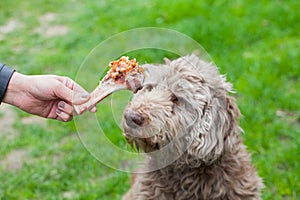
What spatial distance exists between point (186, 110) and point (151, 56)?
2.11 m

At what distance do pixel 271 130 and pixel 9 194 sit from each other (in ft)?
8.65

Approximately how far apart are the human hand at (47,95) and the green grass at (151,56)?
0.56 meters

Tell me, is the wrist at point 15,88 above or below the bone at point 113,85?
above

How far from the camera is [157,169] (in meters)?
4.03

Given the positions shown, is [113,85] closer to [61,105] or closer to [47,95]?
[61,105]

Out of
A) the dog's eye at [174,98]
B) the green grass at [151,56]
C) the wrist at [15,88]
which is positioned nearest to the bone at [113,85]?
the dog's eye at [174,98]

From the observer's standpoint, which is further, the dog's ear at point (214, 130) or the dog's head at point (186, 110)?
the dog's ear at point (214, 130)

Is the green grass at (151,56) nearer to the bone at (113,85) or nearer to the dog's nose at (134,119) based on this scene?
the bone at (113,85)

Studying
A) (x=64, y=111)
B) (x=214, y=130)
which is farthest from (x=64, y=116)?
(x=214, y=130)

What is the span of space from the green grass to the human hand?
0.56 m

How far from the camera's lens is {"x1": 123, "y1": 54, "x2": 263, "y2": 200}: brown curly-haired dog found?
11.7ft

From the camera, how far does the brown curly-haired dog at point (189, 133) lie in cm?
358

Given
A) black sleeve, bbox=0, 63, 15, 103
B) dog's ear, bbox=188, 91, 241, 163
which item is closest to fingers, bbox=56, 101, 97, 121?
black sleeve, bbox=0, 63, 15, 103

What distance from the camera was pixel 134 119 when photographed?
3.45 meters
